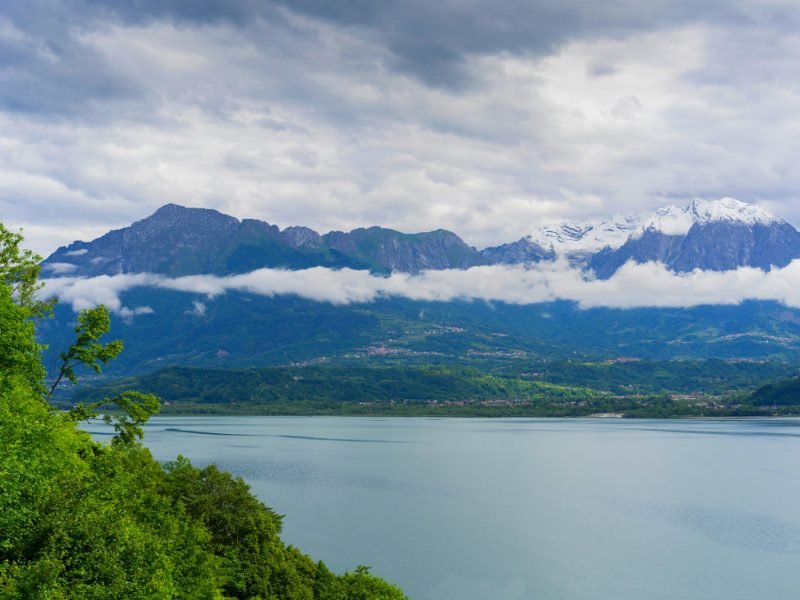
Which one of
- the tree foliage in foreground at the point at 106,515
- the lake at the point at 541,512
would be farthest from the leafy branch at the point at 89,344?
the lake at the point at 541,512

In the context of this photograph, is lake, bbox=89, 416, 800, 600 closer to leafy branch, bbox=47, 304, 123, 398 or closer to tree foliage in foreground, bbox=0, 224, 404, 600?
tree foliage in foreground, bbox=0, 224, 404, 600

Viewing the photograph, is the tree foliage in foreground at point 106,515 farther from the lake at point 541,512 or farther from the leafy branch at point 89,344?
the lake at point 541,512

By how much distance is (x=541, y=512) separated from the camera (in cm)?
8550

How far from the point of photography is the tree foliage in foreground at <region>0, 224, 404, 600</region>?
22.0 metres

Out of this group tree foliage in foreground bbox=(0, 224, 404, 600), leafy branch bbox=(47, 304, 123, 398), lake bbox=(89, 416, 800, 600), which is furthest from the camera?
lake bbox=(89, 416, 800, 600)

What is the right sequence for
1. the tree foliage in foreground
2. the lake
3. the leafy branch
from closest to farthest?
the tree foliage in foreground, the leafy branch, the lake

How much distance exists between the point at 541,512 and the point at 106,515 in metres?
68.0

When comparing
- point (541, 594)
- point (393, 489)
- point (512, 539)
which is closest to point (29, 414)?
point (541, 594)

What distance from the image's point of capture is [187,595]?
26.1m

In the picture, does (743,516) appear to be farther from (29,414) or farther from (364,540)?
(29,414)

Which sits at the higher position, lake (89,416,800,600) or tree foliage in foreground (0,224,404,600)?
tree foliage in foreground (0,224,404,600)

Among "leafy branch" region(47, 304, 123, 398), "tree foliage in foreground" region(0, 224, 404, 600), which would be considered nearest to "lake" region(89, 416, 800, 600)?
"tree foliage in foreground" region(0, 224, 404, 600)

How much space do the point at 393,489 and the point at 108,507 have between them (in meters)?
76.3

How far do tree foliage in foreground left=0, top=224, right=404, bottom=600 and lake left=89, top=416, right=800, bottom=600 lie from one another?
20.5 meters
